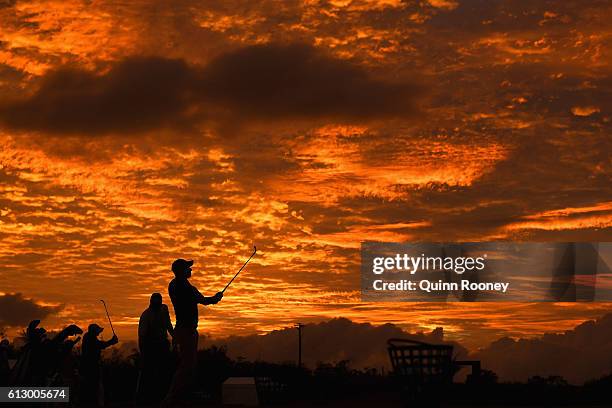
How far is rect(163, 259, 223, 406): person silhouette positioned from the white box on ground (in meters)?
12.4

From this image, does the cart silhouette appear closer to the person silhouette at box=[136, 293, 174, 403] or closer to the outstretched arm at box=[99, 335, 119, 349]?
the person silhouette at box=[136, 293, 174, 403]

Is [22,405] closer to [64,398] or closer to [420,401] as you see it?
[64,398]

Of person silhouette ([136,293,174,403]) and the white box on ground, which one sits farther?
the white box on ground

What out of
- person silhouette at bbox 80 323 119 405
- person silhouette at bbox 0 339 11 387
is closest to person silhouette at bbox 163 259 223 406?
person silhouette at bbox 0 339 11 387

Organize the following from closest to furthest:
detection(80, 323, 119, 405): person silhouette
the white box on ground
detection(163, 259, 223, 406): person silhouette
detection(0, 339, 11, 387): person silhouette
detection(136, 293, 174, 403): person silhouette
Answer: detection(163, 259, 223, 406): person silhouette < detection(0, 339, 11, 387): person silhouette < detection(136, 293, 174, 403): person silhouette < detection(80, 323, 119, 405): person silhouette < the white box on ground

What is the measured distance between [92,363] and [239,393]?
23.8 ft

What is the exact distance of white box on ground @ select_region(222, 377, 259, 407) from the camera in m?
29.1

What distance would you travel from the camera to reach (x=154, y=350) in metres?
21.0

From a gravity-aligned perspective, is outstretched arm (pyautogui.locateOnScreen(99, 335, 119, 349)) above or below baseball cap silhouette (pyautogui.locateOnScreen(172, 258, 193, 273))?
below

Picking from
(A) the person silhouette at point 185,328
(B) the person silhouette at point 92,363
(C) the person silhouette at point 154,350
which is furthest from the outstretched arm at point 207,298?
(B) the person silhouette at point 92,363

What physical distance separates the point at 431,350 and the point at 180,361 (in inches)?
231

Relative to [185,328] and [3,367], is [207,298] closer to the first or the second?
[185,328]

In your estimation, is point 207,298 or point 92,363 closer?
point 207,298

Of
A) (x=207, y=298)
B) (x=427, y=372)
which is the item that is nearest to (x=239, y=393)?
(x=207, y=298)
